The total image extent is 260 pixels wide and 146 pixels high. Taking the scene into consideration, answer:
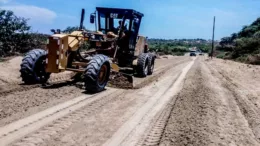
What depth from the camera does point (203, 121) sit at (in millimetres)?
7207

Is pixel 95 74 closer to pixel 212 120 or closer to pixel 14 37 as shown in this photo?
pixel 212 120

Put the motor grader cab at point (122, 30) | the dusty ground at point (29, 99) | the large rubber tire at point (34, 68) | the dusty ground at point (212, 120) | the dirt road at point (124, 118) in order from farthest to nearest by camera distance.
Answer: the motor grader cab at point (122, 30)
the large rubber tire at point (34, 68)
the dusty ground at point (29, 99)
the dusty ground at point (212, 120)
the dirt road at point (124, 118)

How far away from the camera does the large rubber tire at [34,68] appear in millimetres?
10484

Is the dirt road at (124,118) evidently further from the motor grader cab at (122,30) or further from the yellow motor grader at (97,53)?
the motor grader cab at (122,30)

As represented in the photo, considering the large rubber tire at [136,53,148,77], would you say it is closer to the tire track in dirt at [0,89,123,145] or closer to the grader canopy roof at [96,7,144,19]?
the grader canopy roof at [96,7,144,19]

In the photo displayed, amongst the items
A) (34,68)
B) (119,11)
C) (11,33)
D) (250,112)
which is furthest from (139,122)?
(11,33)

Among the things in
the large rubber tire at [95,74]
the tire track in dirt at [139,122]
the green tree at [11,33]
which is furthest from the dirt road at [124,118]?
the green tree at [11,33]

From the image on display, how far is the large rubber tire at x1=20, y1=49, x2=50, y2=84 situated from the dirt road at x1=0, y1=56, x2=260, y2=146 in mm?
769

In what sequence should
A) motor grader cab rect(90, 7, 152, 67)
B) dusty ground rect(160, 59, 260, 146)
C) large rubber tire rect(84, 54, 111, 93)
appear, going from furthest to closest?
1. motor grader cab rect(90, 7, 152, 67)
2. large rubber tire rect(84, 54, 111, 93)
3. dusty ground rect(160, 59, 260, 146)

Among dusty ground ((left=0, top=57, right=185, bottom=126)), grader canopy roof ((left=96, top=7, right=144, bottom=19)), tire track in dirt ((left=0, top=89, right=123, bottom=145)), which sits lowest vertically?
tire track in dirt ((left=0, top=89, right=123, bottom=145))

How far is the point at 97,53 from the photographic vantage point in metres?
13.1

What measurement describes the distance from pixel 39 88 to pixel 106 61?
2.06 m

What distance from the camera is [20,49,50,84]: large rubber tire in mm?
10484

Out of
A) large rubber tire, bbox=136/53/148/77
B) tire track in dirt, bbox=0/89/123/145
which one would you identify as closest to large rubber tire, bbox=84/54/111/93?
tire track in dirt, bbox=0/89/123/145
